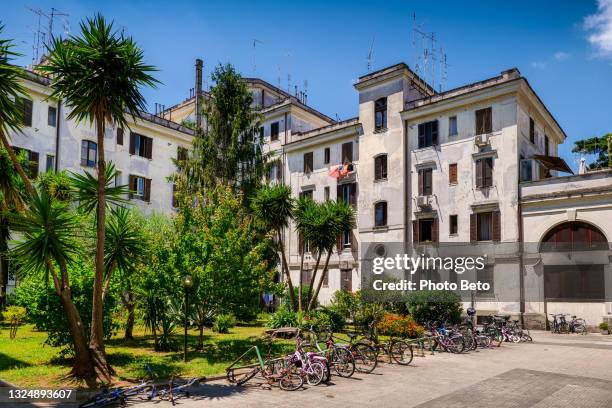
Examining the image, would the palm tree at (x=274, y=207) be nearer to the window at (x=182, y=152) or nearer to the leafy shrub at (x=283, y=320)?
the leafy shrub at (x=283, y=320)

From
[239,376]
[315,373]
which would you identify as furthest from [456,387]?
[239,376]

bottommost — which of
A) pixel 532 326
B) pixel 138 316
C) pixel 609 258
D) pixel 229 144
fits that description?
pixel 532 326

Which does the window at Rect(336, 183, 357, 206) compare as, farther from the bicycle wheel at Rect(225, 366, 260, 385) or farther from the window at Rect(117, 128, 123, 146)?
the bicycle wheel at Rect(225, 366, 260, 385)

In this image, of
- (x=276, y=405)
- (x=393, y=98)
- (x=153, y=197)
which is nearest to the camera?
(x=276, y=405)

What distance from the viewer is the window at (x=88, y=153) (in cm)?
3716

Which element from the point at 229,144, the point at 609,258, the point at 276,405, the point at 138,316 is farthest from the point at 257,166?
the point at 276,405

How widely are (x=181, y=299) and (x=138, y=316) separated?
226 centimetres

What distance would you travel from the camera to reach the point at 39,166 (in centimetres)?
3406

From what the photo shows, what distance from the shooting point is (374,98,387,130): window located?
37519 millimetres

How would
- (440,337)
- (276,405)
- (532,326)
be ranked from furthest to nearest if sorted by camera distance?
(532,326) → (440,337) → (276,405)

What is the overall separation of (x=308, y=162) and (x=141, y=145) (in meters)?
13.4

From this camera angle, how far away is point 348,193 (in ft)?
129

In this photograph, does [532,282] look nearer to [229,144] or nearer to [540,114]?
[540,114]

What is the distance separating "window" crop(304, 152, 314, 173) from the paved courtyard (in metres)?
25.7
